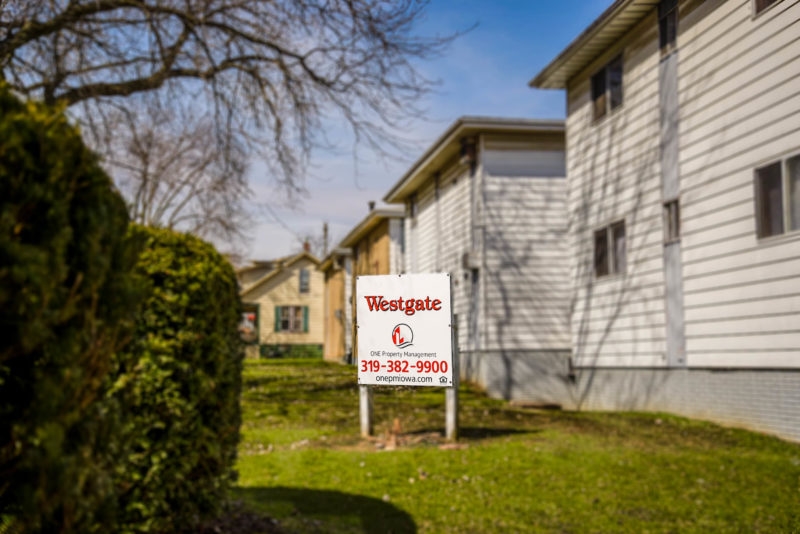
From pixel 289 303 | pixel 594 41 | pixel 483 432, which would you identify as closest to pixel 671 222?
pixel 483 432

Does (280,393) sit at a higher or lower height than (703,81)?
lower

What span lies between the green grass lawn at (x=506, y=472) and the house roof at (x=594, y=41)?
252 cm

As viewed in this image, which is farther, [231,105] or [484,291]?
[484,291]

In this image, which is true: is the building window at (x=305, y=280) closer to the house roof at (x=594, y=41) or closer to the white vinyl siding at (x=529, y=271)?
the white vinyl siding at (x=529, y=271)

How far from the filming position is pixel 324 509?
6520 mm

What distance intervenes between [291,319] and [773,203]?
126ft

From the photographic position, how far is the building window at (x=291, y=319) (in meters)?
41.0

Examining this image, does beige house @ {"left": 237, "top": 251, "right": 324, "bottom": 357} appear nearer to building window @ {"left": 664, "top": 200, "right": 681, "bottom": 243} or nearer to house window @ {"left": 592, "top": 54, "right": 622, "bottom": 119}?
house window @ {"left": 592, "top": 54, "right": 622, "bottom": 119}

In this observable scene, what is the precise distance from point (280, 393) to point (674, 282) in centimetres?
556

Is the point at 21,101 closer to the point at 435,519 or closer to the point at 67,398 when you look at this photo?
the point at 67,398

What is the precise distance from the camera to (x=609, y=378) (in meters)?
11.5

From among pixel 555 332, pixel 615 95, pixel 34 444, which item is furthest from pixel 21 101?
pixel 555 332

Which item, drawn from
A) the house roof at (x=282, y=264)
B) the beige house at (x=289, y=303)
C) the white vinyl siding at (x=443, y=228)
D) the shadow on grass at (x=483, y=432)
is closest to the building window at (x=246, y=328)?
the beige house at (x=289, y=303)

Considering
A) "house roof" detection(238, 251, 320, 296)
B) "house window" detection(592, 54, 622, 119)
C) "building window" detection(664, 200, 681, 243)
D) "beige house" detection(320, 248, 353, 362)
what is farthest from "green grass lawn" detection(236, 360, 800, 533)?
"house roof" detection(238, 251, 320, 296)
